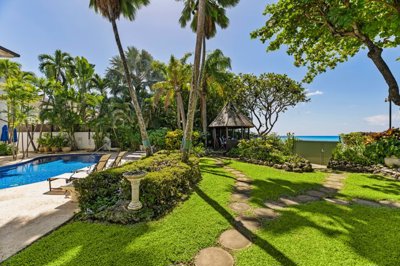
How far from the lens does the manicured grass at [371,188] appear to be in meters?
6.38

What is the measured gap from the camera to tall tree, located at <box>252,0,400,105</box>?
22.0ft

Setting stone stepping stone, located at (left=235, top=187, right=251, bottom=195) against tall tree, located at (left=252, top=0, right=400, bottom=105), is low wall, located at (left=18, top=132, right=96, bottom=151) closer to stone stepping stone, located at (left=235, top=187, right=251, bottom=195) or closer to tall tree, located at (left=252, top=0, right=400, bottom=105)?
stone stepping stone, located at (left=235, top=187, right=251, bottom=195)

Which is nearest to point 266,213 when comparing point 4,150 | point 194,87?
point 194,87

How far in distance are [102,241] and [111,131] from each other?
1931cm

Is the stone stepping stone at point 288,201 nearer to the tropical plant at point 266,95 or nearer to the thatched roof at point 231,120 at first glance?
the thatched roof at point 231,120

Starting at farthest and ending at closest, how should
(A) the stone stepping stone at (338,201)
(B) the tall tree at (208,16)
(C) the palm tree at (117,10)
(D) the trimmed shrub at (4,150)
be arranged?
(D) the trimmed shrub at (4,150)
(B) the tall tree at (208,16)
(C) the palm tree at (117,10)
(A) the stone stepping stone at (338,201)

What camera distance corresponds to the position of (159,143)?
62.4 feet

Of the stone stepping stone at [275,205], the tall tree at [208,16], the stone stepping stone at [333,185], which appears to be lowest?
the stone stepping stone at [333,185]

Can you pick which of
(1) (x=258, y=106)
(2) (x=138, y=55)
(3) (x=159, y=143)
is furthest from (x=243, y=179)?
(2) (x=138, y=55)

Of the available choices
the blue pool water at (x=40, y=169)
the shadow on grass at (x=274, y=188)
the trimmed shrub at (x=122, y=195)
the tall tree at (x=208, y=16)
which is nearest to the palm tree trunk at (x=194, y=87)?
the trimmed shrub at (x=122, y=195)

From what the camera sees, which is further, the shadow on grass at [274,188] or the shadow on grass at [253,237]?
the shadow on grass at [274,188]

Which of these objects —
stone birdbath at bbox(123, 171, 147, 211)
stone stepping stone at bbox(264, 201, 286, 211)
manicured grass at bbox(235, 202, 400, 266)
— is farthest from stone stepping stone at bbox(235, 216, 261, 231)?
stone birdbath at bbox(123, 171, 147, 211)

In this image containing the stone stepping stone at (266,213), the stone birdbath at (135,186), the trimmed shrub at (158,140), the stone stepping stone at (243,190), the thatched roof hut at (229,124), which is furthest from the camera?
the trimmed shrub at (158,140)

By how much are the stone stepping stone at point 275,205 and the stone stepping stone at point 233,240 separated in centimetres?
173
